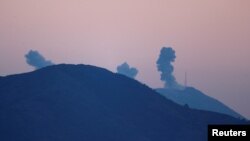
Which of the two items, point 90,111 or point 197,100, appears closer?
point 197,100

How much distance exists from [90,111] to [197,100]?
3155 millimetres

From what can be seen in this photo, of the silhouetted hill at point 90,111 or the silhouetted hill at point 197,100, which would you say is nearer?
the silhouetted hill at point 197,100

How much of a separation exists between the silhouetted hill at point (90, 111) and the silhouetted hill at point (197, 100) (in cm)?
16

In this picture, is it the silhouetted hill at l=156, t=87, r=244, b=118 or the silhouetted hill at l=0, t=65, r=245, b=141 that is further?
the silhouetted hill at l=0, t=65, r=245, b=141

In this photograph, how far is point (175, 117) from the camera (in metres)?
11.6

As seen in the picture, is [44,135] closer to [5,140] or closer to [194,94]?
[5,140]

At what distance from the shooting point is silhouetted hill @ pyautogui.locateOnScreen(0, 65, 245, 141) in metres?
11.0

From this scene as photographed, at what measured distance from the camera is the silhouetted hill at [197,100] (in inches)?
382

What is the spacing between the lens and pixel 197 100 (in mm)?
10836

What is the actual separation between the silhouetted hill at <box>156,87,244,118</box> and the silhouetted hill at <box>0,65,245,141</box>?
0.16 m

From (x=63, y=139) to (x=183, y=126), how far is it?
10.3ft

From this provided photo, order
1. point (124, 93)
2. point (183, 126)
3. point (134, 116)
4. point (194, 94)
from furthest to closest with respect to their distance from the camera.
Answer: point (124, 93) → point (134, 116) → point (183, 126) → point (194, 94)

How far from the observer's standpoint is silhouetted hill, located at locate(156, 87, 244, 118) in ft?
31.9

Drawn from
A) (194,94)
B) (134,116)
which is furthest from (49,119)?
(194,94)
